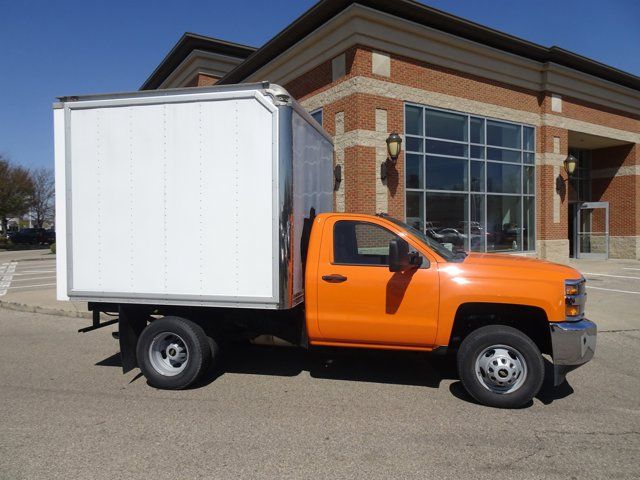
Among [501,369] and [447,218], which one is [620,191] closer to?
[447,218]

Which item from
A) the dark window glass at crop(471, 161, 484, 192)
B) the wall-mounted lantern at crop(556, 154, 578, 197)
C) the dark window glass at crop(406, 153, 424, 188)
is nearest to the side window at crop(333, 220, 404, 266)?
the dark window glass at crop(406, 153, 424, 188)

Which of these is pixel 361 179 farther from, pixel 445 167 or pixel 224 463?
pixel 224 463

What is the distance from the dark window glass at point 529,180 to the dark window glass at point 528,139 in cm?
71

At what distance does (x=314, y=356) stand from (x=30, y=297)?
28.7 feet

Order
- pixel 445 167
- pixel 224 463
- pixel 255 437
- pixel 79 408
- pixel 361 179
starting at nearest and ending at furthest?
pixel 224 463 < pixel 255 437 < pixel 79 408 < pixel 361 179 < pixel 445 167

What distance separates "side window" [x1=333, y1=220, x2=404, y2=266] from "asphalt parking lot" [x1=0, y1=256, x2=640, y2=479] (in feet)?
4.04

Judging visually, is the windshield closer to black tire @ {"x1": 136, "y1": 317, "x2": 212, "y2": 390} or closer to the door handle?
the door handle

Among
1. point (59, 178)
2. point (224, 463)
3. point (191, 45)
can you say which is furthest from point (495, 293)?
point (191, 45)

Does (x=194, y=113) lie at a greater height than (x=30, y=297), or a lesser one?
greater

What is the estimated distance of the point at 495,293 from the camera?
4.44 m

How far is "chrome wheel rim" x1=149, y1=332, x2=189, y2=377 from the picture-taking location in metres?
5.03

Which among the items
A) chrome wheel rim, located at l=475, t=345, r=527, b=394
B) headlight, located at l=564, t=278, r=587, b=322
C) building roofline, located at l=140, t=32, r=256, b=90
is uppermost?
building roofline, located at l=140, t=32, r=256, b=90

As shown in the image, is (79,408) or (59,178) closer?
(79,408)

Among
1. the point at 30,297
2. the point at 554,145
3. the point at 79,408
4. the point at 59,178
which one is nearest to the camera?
the point at 79,408
